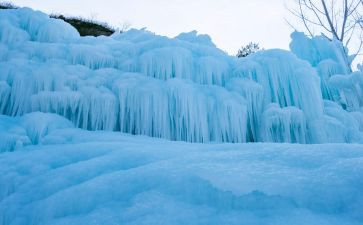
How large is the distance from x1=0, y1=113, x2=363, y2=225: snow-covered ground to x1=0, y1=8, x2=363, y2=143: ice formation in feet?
7.19

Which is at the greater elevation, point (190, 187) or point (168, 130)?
point (168, 130)

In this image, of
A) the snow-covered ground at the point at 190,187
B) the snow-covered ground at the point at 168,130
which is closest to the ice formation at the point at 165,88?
the snow-covered ground at the point at 168,130

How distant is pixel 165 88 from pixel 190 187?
3390 millimetres

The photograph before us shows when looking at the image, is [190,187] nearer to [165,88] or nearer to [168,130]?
[168,130]

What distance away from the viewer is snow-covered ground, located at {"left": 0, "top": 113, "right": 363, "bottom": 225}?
1897 mm

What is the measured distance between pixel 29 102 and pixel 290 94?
4.80 m

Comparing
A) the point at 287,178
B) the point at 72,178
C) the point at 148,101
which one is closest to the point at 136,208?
the point at 72,178

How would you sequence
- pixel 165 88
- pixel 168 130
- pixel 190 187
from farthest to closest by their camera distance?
pixel 165 88, pixel 168 130, pixel 190 187

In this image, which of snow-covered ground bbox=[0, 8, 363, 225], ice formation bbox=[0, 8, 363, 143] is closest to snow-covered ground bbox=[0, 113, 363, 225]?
snow-covered ground bbox=[0, 8, 363, 225]

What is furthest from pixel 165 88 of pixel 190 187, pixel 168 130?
pixel 190 187

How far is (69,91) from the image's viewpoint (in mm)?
5184

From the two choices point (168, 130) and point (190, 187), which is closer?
point (190, 187)

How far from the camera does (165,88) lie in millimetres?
5426

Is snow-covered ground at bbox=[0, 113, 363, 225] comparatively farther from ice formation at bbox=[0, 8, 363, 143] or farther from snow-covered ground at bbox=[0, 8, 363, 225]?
ice formation at bbox=[0, 8, 363, 143]
